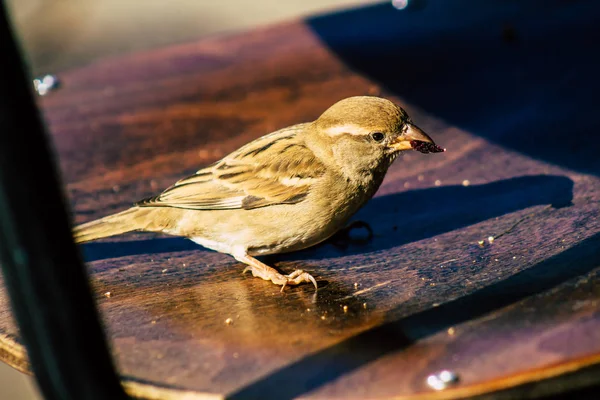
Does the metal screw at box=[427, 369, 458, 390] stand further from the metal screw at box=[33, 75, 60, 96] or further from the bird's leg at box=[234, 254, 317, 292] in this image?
the metal screw at box=[33, 75, 60, 96]

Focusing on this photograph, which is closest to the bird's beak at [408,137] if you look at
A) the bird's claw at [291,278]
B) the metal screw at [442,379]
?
the bird's claw at [291,278]

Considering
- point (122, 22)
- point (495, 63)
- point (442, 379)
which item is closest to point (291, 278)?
point (442, 379)

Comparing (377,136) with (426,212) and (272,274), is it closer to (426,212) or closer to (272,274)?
(426,212)

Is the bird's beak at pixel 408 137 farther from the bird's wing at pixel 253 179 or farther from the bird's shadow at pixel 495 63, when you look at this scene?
the bird's shadow at pixel 495 63

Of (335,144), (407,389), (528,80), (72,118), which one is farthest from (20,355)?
(528,80)

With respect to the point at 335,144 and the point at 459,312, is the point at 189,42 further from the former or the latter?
the point at 459,312

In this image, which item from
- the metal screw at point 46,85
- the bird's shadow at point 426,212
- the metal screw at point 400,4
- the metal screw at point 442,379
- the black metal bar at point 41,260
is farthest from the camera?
the metal screw at point 400,4

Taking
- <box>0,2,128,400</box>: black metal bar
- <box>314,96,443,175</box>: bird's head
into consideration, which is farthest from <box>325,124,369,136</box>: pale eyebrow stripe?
<box>0,2,128,400</box>: black metal bar
